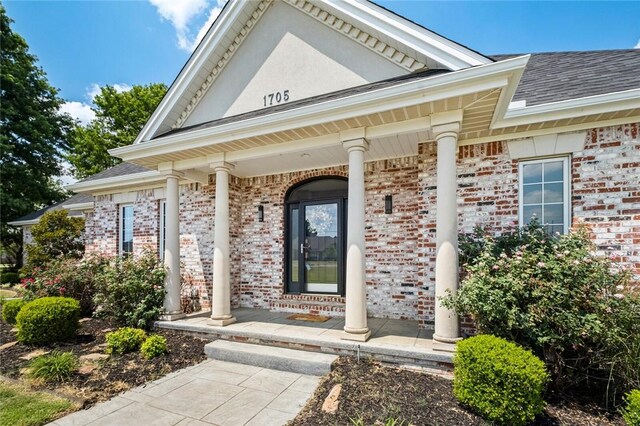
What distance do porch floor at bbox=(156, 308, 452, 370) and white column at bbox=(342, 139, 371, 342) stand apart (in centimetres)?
22

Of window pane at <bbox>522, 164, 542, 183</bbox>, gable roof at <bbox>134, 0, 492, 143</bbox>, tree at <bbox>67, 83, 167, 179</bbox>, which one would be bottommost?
window pane at <bbox>522, 164, 542, 183</bbox>

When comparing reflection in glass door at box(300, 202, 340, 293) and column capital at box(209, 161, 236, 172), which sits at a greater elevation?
column capital at box(209, 161, 236, 172)

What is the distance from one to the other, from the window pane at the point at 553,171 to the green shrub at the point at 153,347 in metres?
6.54

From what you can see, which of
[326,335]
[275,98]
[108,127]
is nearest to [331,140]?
[275,98]

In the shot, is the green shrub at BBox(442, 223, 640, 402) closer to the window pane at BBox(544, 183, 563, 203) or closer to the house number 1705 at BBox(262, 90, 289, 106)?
the window pane at BBox(544, 183, 563, 203)

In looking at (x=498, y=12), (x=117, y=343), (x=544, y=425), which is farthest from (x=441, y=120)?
(x=117, y=343)

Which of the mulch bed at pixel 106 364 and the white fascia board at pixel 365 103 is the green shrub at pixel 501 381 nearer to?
the white fascia board at pixel 365 103

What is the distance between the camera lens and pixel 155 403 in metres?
3.60

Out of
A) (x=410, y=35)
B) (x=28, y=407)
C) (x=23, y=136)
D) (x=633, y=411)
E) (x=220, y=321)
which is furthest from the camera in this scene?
(x=23, y=136)

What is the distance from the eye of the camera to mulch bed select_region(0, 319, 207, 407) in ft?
12.8

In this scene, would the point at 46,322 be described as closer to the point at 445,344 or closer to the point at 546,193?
the point at 445,344

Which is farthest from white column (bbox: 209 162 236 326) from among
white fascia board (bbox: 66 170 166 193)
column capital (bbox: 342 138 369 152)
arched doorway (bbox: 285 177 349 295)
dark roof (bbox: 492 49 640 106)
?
dark roof (bbox: 492 49 640 106)

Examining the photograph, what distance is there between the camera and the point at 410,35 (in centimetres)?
441

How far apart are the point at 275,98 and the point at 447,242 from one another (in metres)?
4.00
